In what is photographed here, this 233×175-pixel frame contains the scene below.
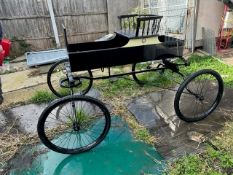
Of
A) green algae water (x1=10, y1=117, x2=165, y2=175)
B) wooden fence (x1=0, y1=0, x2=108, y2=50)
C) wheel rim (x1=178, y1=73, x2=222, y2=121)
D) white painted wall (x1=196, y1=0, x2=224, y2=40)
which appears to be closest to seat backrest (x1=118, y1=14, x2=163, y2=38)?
wheel rim (x1=178, y1=73, x2=222, y2=121)

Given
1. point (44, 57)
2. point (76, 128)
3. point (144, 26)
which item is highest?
point (144, 26)

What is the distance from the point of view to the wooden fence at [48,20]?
23.0 feet

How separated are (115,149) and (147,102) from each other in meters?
1.31

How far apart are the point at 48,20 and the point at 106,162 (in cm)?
607

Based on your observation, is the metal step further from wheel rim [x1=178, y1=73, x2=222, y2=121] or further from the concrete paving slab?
wheel rim [x1=178, y1=73, x2=222, y2=121]

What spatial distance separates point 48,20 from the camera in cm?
746

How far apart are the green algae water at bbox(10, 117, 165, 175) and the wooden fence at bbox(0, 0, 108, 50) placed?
17.5 ft

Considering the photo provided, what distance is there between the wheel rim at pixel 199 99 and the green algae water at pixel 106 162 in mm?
784

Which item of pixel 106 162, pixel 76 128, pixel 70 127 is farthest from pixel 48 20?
pixel 106 162

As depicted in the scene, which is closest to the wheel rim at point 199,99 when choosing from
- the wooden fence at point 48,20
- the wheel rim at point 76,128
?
the wheel rim at point 76,128

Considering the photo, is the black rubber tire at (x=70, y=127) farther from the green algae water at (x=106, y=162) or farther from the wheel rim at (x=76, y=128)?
the green algae water at (x=106, y=162)

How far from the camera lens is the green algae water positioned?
2.62m

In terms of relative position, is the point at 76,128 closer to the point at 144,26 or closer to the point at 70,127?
the point at 70,127

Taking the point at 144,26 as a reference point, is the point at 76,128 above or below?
below
